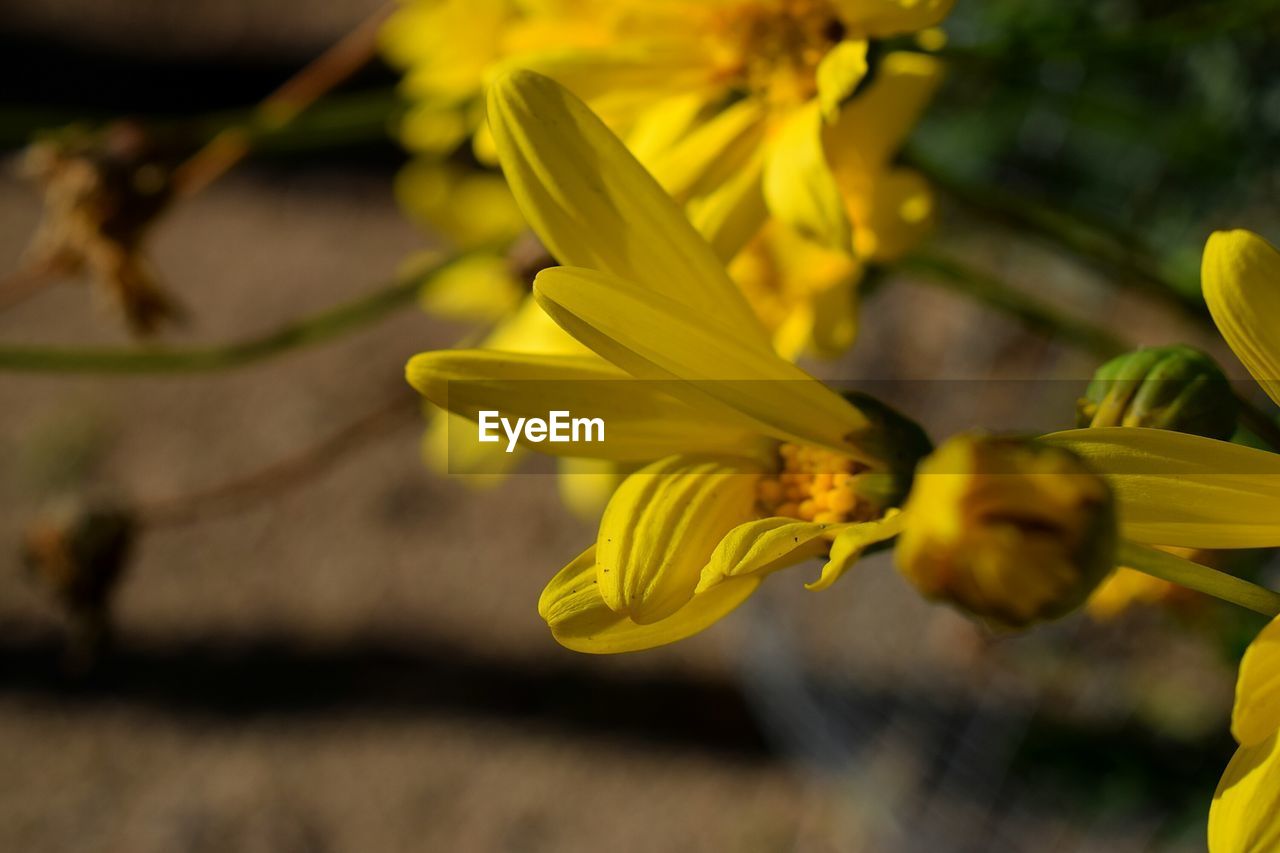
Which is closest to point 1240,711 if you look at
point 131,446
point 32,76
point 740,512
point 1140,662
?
point 740,512

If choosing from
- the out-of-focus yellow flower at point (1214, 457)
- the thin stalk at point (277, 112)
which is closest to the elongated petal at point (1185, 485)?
the out-of-focus yellow flower at point (1214, 457)

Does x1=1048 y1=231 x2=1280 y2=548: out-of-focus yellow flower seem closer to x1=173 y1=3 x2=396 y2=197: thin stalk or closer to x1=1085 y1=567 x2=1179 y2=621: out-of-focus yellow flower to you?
x1=1085 y1=567 x2=1179 y2=621: out-of-focus yellow flower

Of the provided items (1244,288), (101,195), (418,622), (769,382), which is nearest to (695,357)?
(769,382)

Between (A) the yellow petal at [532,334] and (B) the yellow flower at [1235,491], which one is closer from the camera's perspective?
(B) the yellow flower at [1235,491]

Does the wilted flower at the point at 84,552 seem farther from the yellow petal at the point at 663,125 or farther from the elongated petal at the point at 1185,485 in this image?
the elongated petal at the point at 1185,485

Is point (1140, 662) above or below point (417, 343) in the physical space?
below

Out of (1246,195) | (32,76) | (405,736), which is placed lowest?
(405,736)

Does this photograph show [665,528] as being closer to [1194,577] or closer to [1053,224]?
[1194,577]

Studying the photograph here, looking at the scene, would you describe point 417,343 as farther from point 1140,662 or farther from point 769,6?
point 769,6
